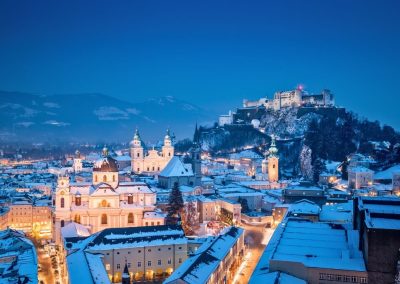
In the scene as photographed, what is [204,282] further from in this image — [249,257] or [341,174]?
[341,174]

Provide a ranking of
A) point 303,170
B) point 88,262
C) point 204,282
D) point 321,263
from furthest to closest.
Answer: point 303,170 → point 88,262 → point 204,282 → point 321,263

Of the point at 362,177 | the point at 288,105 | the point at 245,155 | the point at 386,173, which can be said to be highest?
the point at 288,105

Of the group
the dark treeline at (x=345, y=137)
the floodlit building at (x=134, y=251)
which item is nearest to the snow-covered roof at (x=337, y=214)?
the floodlit building at (x=134, y=251)

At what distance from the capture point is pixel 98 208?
48.6 meters

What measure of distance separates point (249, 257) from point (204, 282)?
13.3m

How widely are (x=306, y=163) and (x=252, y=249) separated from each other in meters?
45.8

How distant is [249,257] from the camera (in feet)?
131

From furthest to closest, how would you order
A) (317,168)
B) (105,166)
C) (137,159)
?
(137,159)
(317,168)
(105,166)

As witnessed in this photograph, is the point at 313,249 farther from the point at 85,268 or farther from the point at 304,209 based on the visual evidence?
the point at 304,209

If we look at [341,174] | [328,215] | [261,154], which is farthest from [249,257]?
[261,154]

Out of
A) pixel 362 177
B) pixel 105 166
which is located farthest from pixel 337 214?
pixel 105 166

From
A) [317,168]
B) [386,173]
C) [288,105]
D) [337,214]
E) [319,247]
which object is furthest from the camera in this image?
[288,105]

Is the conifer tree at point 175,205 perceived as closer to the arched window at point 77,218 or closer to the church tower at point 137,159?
the arched window at point 77,218

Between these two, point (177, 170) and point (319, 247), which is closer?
point (319, 247)
